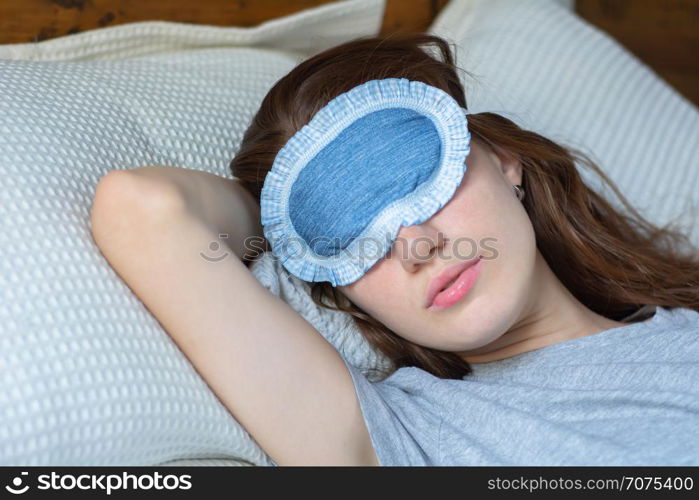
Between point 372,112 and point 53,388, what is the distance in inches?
21.2

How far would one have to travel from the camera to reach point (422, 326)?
3.65 feet

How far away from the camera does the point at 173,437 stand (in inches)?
39.1

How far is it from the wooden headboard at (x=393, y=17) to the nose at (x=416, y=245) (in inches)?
30.6

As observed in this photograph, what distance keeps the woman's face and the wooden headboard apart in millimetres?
736

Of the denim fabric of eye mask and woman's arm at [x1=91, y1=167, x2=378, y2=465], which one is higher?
the denim fabric of eye mask

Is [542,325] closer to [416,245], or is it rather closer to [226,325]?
[416,245]

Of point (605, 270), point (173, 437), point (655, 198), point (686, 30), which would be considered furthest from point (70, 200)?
point (686, 30)

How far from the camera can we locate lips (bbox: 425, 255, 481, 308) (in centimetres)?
108

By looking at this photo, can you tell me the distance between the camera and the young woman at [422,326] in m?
1.02

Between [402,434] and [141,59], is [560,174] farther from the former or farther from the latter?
[141,59]
